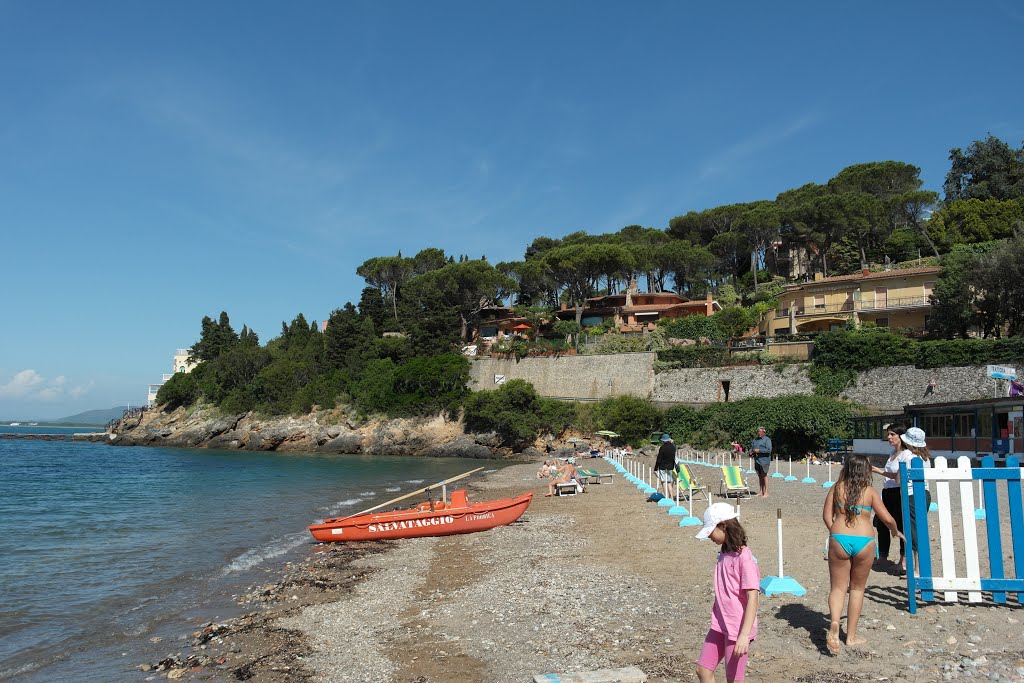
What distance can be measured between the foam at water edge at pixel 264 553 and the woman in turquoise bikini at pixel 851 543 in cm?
1126

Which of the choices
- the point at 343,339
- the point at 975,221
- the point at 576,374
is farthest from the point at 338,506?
the point at 975,221

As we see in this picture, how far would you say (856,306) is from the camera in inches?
1817

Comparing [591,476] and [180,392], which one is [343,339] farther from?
[591,476]

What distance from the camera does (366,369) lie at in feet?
198

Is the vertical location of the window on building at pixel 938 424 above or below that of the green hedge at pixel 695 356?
below

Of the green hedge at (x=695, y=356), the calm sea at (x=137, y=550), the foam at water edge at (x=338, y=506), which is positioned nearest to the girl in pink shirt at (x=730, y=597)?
the calm sea at (x=137, y=550)

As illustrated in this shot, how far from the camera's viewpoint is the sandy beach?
222 inches

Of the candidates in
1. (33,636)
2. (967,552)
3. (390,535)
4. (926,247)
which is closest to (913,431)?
(967,552)

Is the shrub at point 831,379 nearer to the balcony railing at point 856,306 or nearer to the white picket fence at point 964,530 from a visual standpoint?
the balcony railing at point 856,306

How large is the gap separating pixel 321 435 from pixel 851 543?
5636cm

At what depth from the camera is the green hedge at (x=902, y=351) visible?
104ft

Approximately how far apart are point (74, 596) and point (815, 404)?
31126mm

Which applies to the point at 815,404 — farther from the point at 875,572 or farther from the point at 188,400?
the point at 188,400

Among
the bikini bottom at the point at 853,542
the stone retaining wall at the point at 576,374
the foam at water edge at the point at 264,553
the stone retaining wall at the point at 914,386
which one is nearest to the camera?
the bikini bottom at the point at 853,542
